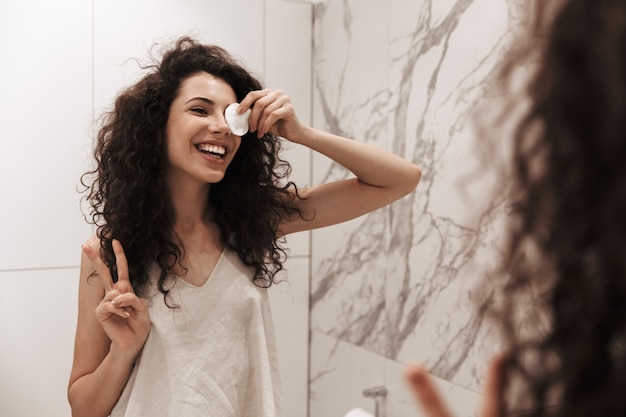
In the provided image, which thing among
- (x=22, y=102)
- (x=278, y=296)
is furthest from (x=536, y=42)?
(x=278, y=296)

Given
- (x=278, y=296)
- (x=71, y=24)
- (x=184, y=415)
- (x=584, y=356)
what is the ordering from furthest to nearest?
(x=278, y=296)
(x=71, y=24)
(x=184, y=415)
(x=584, y=356)

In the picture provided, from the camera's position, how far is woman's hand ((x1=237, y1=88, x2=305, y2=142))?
3.74 feet

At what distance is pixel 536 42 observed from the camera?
32 centimetres

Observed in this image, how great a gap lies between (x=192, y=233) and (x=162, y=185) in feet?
0.37

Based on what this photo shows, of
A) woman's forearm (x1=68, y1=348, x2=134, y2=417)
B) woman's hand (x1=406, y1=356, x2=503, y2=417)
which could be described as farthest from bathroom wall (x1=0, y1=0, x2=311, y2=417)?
woman's hand (x1=406, y1=356, x2=503, y2=417)

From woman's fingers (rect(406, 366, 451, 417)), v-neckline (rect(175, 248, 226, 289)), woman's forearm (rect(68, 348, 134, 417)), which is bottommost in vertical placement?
woman's forearm (rect(68, 348, 134, 417))

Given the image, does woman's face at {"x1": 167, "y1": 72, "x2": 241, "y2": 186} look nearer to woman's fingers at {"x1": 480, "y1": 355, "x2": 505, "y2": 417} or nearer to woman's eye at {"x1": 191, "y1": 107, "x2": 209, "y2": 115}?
woman's eye at {"x1": 191, "y1": 107, "x2": 209, "y2": 115}

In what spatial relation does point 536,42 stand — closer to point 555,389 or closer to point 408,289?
point 555,389

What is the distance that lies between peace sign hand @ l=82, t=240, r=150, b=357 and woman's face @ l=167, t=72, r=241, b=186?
0.20m

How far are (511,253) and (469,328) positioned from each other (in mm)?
1102

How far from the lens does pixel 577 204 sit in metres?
0.29

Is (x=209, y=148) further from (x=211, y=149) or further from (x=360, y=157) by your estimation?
(x=360, y=157)

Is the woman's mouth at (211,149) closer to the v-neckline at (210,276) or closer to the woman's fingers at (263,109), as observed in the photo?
the woman's fingers at (263,109)

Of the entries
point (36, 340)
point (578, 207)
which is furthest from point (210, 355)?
point (578, 207)
